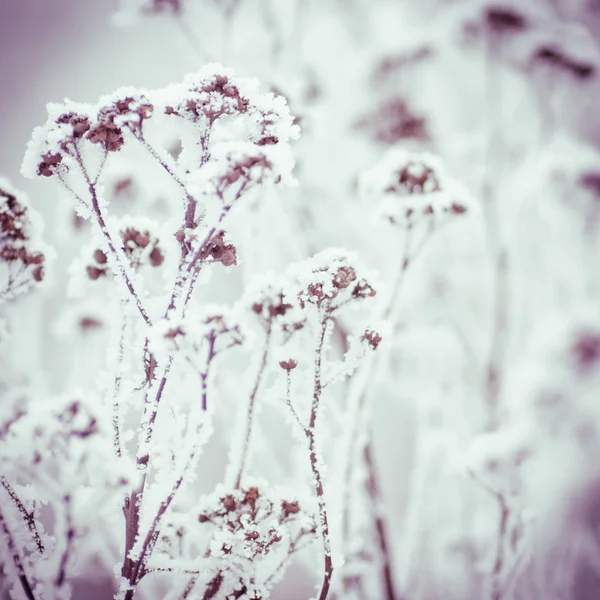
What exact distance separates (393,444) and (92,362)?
202 centimetres

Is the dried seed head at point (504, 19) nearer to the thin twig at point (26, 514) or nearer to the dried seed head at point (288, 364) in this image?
the dried seed head at point (288, 364)

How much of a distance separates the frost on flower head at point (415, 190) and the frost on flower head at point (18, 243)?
0.64 metres

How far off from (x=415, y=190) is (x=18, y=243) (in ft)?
2.47

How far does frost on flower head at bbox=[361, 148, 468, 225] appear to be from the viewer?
0.96 m

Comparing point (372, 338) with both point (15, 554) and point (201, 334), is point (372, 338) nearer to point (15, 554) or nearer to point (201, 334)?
point (201, 334)

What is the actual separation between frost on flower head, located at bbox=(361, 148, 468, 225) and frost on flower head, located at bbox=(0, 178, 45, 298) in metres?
0.64

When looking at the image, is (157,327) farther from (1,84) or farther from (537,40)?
(537,40)

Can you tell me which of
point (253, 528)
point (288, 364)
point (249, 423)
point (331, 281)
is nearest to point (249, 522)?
point (253, 528)

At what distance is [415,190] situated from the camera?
1001 mm

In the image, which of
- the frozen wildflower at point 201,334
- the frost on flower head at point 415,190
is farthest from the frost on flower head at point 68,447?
the frost on flower head at point 415,190

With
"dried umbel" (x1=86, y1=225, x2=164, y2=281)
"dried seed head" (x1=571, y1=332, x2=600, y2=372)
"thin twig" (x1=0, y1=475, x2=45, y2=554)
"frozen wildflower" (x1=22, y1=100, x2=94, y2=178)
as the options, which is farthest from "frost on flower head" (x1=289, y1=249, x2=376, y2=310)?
"dried seed head" (x1=571, y1=332, x2=600, y2=372)

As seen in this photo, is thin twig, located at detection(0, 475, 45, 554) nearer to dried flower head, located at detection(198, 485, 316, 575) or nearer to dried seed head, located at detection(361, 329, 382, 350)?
dried flower head, located at detection(198, 485, 316, 575)

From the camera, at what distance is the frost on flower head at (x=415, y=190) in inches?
37.7

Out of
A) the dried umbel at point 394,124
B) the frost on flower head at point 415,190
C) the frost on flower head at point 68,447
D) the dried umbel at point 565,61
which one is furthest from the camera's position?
the dried umbel at point 394,124
